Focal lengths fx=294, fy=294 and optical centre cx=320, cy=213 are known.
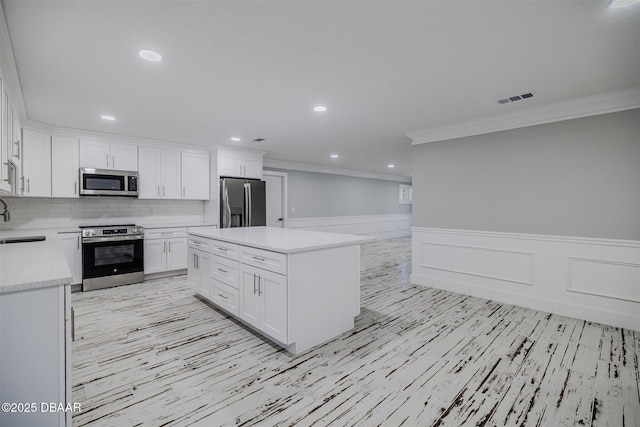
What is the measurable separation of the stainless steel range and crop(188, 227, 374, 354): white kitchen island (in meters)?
2.22

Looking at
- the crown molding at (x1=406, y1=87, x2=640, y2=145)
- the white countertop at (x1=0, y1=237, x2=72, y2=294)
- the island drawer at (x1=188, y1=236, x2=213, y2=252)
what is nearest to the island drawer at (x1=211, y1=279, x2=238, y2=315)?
the island drawer at (x1=188, y1=236, x2=213, y2=252)

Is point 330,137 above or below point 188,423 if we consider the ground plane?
above

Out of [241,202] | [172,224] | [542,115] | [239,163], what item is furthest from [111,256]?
[542,115]

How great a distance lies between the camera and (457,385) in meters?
2.07

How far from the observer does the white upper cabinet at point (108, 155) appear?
4461mm

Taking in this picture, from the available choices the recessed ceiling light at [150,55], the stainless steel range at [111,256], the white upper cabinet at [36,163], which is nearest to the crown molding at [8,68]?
the recessed ceiling light at [150,55]

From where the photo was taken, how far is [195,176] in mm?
5516

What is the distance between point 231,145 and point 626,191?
549 cm

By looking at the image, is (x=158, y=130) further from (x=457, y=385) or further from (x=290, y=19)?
(x=457, y=385)

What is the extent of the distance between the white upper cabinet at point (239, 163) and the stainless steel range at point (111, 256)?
1762 millimetres

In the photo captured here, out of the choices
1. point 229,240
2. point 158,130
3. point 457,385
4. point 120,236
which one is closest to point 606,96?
point 457,385

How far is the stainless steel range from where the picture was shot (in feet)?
13.9

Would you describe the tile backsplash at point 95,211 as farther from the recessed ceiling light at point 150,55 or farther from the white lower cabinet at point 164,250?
the recessed ceiling light at point 150,55

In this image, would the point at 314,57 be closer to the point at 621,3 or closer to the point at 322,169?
the point at 621,3
